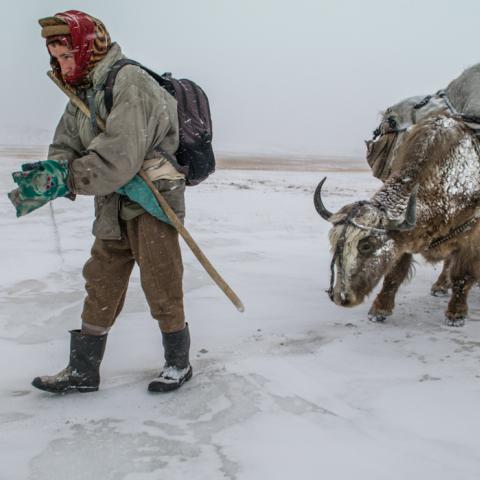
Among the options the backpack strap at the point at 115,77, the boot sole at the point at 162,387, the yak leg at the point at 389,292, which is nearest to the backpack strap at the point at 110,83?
the backpack strap at the point at 115,77

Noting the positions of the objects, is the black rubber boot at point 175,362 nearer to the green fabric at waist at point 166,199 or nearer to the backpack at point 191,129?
the green fabric at waist at point 166,199

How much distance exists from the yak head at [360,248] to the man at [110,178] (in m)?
1.12

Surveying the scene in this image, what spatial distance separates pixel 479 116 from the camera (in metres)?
3.98

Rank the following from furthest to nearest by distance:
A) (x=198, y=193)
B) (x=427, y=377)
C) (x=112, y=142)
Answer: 1. (x=198, y=193)
2. (x=427, y=377)
3. (x=112, y=142)

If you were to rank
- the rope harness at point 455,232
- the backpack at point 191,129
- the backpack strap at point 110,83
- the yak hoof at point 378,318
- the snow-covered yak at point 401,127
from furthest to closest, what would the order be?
the snow-covered yak at point 401,127 → the yak hoof at point 378,318 → the rope harness at point 455,232 → the backpack at point 191,129 → the backpack strap at point 110,83

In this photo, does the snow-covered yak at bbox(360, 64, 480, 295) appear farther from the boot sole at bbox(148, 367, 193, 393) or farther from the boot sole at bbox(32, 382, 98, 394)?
the boot sole at bbox(32, 382, 98, 394)

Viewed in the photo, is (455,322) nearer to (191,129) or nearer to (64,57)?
(191,129)

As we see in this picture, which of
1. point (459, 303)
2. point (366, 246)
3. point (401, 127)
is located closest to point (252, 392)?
point (366, 246)

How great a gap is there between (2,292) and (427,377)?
3456 mm

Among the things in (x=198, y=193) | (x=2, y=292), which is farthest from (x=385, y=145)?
(x=198, y=193)

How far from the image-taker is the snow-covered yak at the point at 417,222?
3.29m

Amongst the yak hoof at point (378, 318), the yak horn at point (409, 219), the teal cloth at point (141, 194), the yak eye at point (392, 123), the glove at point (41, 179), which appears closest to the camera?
the glove at point (41, 179)

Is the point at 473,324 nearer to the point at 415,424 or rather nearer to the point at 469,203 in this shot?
the point at 469,203

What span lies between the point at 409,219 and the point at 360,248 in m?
0.36
